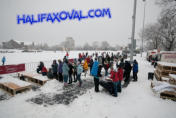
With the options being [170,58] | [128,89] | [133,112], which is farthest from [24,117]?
[170,58]

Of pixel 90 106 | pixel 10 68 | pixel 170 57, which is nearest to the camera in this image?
pixel 90 106

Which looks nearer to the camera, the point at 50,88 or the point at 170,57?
the point at 50,88

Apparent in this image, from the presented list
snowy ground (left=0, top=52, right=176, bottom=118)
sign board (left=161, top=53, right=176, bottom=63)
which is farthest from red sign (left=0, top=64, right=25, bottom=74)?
sign board (left=161, top=53, right=176, bottom=63)

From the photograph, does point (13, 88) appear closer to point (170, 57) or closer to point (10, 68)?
point (10, 68)

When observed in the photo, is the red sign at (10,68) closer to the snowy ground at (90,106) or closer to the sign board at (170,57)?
the snowy ground at (90,106)

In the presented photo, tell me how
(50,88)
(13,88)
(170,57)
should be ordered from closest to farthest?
(13,88) → (50,88) → (170,57)

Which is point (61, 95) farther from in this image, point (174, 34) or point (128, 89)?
point (174, 34)

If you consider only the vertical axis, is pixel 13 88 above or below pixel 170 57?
below

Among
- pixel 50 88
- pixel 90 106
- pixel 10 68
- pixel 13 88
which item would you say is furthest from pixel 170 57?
pixel 10 68

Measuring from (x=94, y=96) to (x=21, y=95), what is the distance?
13.7 ft

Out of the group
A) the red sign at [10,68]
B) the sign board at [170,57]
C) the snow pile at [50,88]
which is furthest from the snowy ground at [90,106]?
the sign board at [170,57]

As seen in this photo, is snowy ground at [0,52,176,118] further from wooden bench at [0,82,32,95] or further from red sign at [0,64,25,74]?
red sign at [0,64,25,74]

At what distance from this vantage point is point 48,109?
183 inches

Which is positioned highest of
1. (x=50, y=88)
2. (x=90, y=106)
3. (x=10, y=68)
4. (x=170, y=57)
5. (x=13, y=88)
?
(x=170, y=57)
